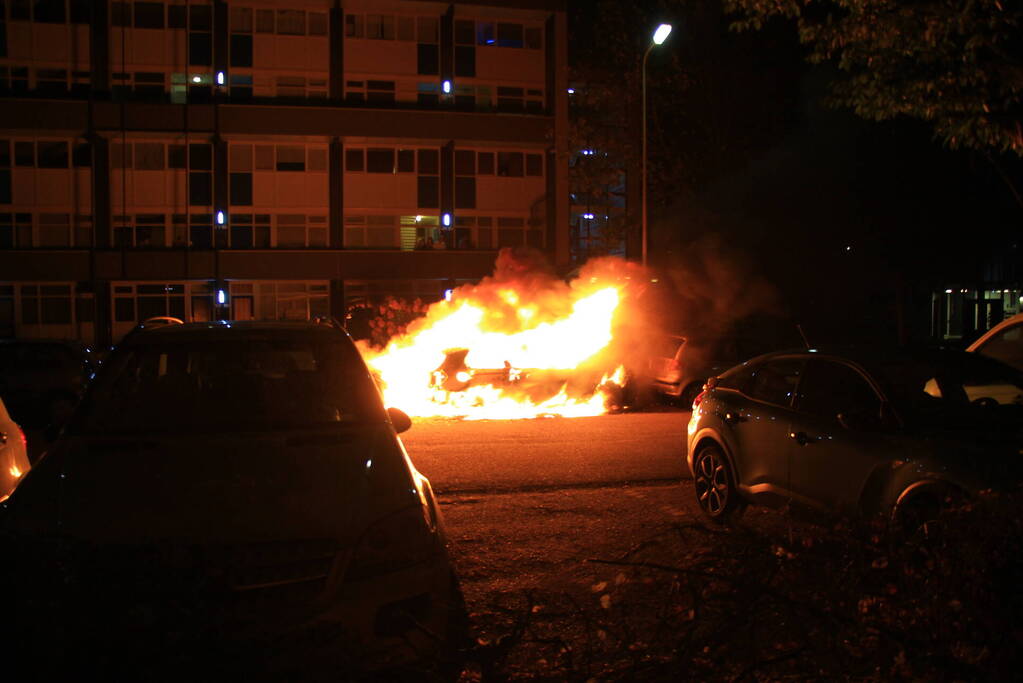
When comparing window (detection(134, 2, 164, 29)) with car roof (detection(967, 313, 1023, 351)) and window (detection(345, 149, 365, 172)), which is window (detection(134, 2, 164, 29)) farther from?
car roof (detection(967, 313, 1023, 351))

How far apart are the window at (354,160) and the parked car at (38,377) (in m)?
24.1

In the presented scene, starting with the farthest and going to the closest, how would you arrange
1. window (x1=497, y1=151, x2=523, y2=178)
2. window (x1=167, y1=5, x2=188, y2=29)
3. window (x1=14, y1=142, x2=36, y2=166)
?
window (x1=497, y1=151, x2=523, y2=178) → window (x1=167, y1=5, x2=188, y2=29) → window (x1=14, y1=142, x2=36, y2=166)

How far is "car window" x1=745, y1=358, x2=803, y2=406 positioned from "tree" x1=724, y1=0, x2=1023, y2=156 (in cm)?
407

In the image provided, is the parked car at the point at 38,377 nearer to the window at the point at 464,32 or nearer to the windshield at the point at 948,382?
the windshield at the point at 948,382

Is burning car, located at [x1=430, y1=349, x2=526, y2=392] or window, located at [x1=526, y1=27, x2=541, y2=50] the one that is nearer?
burning car, located at [x1=430, y1=349, x2=526, y2=392]

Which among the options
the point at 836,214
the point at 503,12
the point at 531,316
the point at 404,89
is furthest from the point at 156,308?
the point at 836,214

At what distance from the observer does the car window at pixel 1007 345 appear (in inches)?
396

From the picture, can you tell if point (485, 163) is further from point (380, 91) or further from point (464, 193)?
point (380, 91)

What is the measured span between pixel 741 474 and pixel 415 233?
107 ft

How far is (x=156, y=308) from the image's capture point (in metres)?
36.2

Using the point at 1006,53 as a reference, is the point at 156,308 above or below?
below

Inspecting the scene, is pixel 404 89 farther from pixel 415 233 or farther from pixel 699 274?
pixel 699 274

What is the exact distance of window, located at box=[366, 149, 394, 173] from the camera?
37688 mm

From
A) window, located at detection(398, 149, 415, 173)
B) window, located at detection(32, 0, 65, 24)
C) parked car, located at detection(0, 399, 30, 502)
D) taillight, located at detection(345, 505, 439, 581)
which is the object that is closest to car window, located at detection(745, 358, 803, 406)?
taillight, located at detection(345, 505, 439, 581)
